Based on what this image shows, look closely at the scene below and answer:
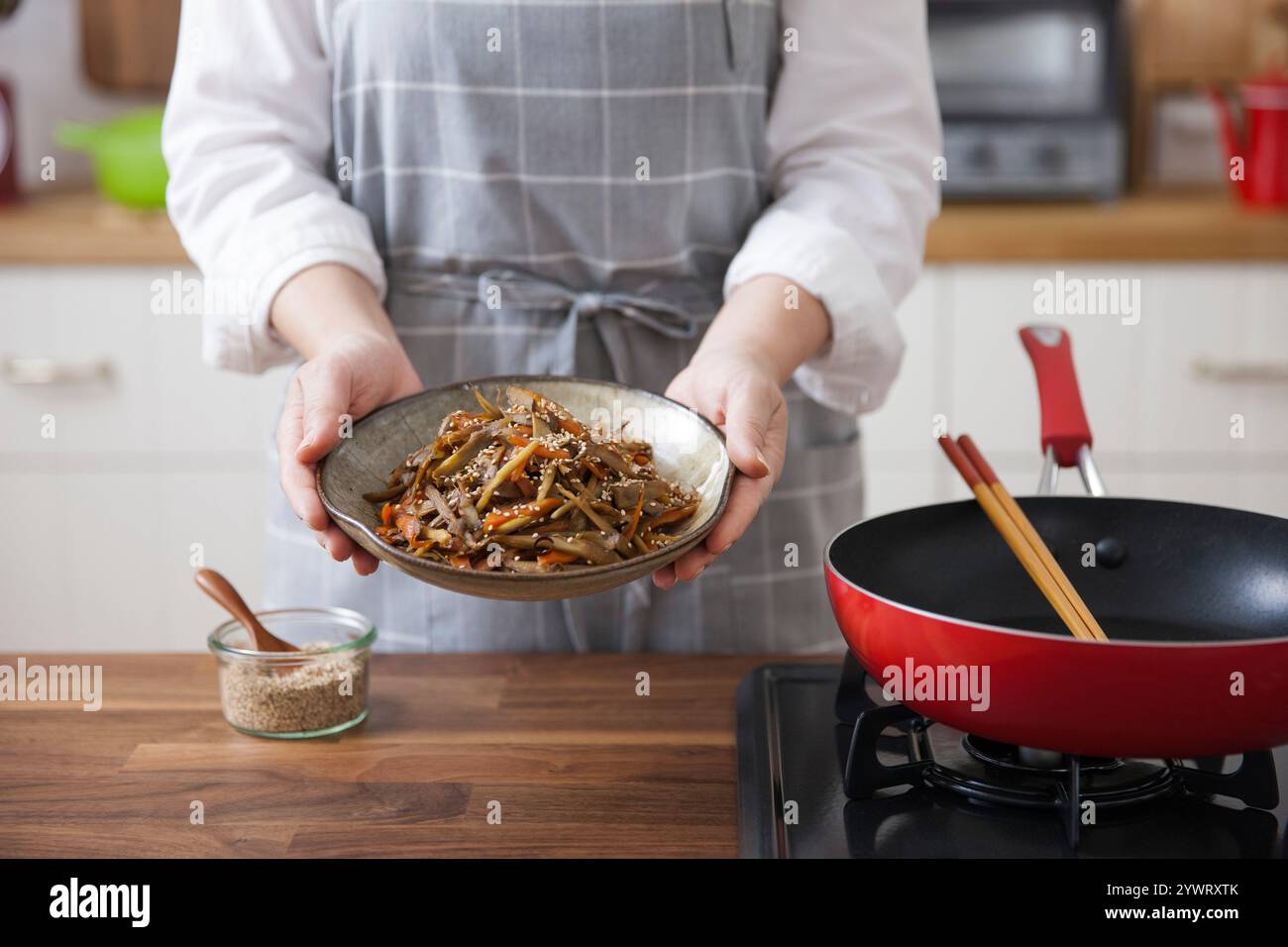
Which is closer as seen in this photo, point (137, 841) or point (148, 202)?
point (137, 841)

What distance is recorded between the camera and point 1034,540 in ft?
3.12

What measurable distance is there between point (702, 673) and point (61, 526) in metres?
1.57

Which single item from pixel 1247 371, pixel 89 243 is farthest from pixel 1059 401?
pixel 89 243

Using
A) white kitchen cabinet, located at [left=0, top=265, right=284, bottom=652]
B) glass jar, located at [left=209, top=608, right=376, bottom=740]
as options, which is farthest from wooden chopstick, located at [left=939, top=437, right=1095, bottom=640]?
white kitchen cabinet, located at [left=0, top=265, right=284, bottom=652]

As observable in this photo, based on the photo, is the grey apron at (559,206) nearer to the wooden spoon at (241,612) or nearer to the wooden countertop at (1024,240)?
the wooden spoon at (241,612)

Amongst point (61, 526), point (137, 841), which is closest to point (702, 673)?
point (137, 841)

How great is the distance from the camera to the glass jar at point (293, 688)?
931mm

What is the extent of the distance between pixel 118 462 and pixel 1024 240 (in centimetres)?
155

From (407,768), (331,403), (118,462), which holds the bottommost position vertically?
(118,462)

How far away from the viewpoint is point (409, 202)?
129 cm

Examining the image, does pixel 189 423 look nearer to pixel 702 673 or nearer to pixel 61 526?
pixel 61 526

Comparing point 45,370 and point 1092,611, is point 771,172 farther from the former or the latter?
point 45,370

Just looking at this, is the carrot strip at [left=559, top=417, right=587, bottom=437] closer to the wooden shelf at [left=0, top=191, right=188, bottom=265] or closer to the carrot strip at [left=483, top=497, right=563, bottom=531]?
the carrot strip at [left=483, top=497, right=563, bottom=531]

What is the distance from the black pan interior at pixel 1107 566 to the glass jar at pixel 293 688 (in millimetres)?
365
